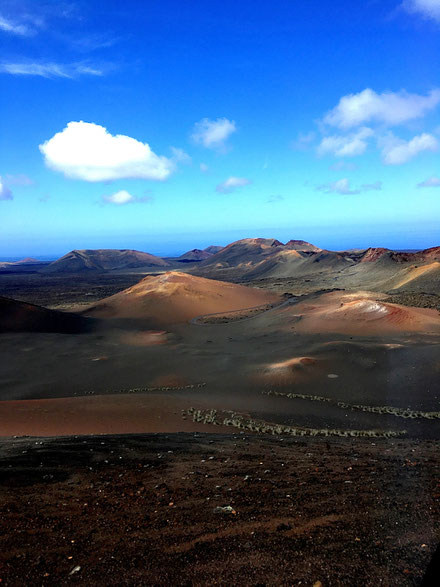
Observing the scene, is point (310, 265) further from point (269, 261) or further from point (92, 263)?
point (92, 263)

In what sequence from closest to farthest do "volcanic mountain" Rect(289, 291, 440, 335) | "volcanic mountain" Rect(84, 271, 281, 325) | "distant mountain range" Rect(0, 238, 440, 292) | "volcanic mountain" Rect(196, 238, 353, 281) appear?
"volcanic mountain" Rect(289, 291, 440, 335) → "volcanic mountain" Rect(84, 271, 281, 325) → "distant mountain range" Rect(0, 238, 440, 292) → "volcanic mountain" Rect(196, 238, 353, 281)

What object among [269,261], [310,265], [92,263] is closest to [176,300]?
[310,265]

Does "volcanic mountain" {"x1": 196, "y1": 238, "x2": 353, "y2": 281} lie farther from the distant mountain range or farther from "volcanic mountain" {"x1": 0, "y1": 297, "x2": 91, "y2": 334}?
"volcanic mountain" {"x1": 0, "y1": 297, "x2": 91, "y2": 334}

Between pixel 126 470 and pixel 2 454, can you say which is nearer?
pixel 126 470

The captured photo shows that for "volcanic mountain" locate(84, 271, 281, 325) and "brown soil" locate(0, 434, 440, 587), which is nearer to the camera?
"brown soil" locate(0, 434, 440, 587)

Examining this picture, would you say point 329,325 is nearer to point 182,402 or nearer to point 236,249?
point 182,402

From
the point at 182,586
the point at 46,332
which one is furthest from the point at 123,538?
the point at 46,332

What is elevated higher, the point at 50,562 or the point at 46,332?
the point at 50,562

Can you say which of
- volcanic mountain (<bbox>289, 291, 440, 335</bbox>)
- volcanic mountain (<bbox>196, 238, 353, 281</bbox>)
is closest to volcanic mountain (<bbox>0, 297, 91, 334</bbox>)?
volcanic mountain (<bbox>289, 291, 440, 335</bbox>)
